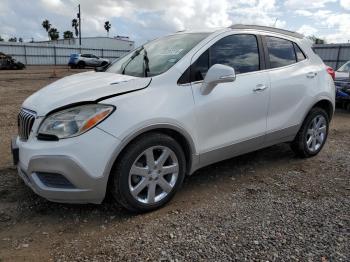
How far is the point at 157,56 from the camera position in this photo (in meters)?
3.90

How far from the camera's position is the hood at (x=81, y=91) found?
10.1 ft

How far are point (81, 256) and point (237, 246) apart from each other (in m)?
1.23

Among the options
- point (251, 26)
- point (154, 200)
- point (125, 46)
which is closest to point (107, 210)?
point (154, 200)

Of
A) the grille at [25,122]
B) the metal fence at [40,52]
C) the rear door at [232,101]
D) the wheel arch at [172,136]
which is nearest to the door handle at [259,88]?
the rear door at [232,101]

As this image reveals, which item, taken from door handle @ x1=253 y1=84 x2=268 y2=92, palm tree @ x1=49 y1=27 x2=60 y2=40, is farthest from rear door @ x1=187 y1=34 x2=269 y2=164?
palm tree @ x1=49 y1=27 x2=60 y2=40

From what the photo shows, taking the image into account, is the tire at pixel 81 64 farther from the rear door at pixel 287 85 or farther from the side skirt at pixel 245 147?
the side skirt at pixel 245 147

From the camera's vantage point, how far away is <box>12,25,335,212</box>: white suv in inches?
116

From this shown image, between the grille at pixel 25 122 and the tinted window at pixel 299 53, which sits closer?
the grille at pixel 25 122

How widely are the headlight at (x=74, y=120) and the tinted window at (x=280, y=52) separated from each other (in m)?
2.32

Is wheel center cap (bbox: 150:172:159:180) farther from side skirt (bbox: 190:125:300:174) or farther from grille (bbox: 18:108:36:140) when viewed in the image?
grille (bbox: 18:108:36:140)

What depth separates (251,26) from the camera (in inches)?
169

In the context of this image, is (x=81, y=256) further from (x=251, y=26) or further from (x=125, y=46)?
(x=125, y=46)

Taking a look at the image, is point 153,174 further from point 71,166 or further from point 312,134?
point 312,134

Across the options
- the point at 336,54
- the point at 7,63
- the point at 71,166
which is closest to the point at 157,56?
the point at 71,166
